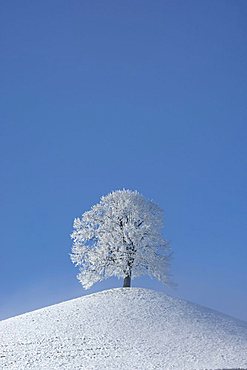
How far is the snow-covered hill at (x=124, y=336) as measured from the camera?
3884 centimetres

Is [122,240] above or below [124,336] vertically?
above

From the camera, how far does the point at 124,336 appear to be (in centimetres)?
4353

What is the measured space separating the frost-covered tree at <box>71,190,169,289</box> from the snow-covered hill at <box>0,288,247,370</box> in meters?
2.48

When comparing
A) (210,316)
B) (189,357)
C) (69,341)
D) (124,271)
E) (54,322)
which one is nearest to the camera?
(189,357)

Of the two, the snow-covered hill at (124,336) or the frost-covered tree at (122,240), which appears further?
the frost-covered tree at (122,240)

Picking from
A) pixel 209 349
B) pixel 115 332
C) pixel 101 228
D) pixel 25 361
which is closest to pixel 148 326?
pixel 115 332

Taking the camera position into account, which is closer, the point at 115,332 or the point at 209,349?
the point at 209,349

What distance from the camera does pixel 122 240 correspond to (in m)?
57.0

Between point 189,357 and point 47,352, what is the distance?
30.7ft

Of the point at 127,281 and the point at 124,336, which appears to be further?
the point at 127,281

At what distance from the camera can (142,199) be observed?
59031 mm

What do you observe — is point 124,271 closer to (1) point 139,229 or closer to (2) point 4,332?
(1) point 139,229

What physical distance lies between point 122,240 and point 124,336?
14.6m

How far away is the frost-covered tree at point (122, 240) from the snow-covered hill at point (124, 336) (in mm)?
2475
